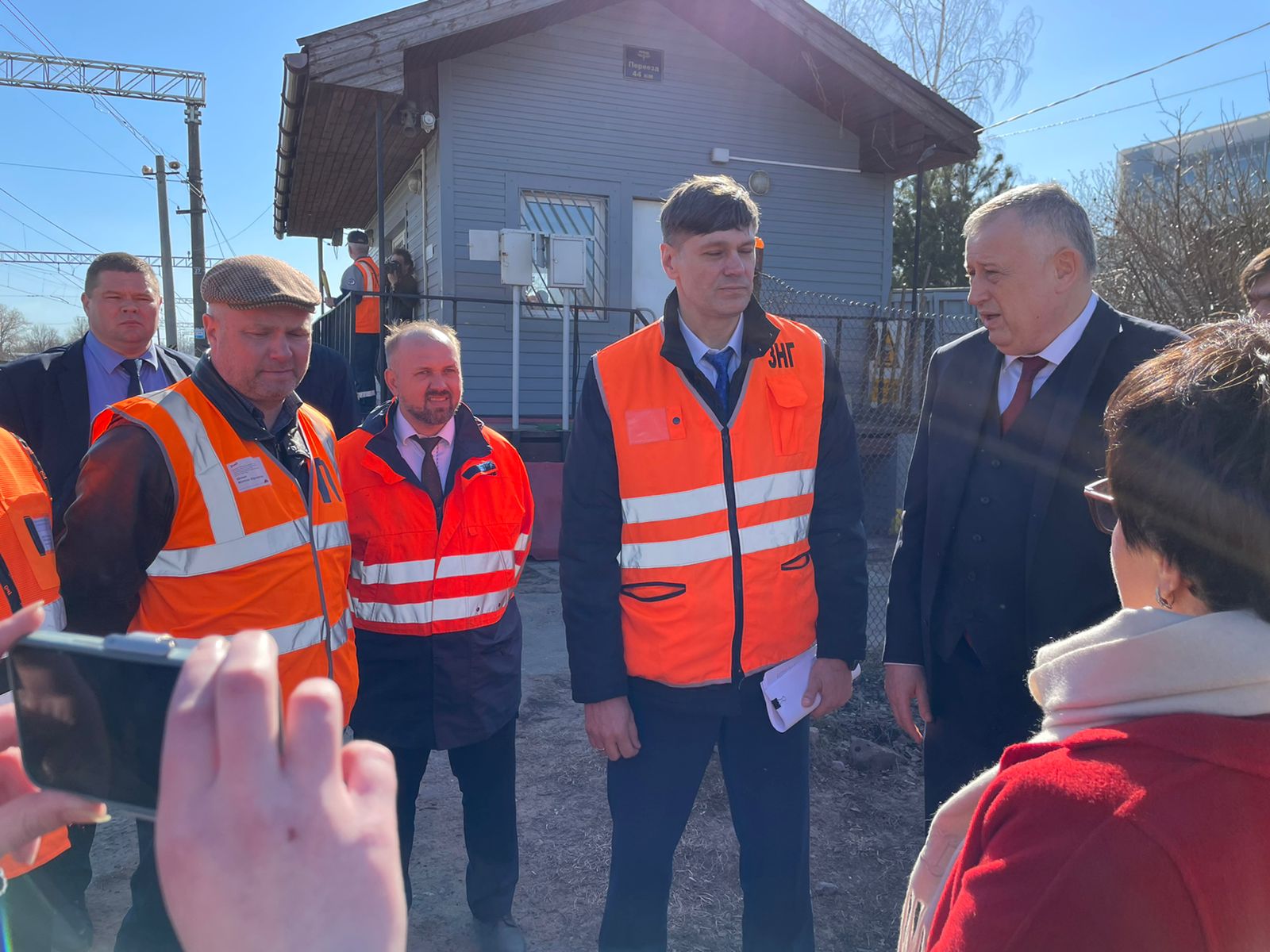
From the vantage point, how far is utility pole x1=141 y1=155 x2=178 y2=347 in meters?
24.6

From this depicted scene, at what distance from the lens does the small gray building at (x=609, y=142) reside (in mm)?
9234

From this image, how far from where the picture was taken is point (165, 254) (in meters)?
25.6

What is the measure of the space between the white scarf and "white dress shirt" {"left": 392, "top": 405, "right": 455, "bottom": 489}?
6.92 ft

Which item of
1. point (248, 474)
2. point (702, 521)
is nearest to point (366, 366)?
point (248, 474)

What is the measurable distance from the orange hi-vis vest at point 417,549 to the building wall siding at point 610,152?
7.05 metres

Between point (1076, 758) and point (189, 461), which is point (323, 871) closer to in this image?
point (1076, 758)

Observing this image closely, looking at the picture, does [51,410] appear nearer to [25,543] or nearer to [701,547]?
[25,543]

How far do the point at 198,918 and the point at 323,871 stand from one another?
81 millimetres

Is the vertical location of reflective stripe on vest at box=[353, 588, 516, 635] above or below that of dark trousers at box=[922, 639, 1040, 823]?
above

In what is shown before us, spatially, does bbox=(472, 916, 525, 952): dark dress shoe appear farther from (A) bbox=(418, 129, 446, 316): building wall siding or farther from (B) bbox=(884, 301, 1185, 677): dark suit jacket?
(A) bbox=(418, 129, 446, 316): building wall siding

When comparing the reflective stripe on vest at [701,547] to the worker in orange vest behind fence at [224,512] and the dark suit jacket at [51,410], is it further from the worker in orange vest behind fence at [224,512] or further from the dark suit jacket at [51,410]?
the dark suit jacket at [51,410]

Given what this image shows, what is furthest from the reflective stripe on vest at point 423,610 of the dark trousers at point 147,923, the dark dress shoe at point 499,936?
the dark dress shoe at point 499,936

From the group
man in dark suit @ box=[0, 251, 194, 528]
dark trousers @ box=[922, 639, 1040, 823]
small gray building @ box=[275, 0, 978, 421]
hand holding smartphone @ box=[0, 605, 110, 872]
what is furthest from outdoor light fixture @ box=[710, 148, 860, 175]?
hand holding smartphone @ box=[0, 605, 110, 872]

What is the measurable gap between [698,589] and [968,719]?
87cm
